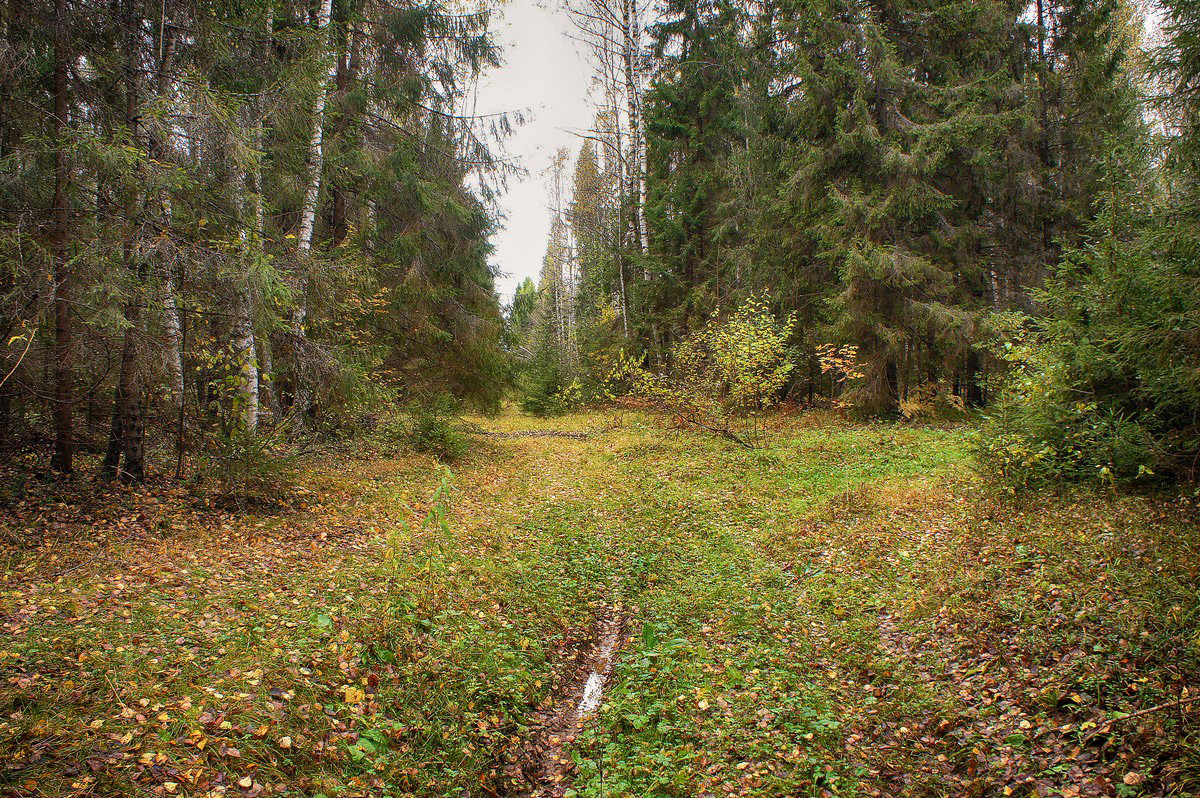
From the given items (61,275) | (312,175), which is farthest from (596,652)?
(312,175)

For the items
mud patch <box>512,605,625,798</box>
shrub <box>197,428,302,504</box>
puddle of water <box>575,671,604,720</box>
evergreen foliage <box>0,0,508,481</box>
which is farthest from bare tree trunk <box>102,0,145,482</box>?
puddle of water <box>575,671,604,720</box>

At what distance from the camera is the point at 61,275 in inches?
256

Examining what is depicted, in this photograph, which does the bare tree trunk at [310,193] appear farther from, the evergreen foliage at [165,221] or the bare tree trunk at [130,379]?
the bare tree trunk at [130,379]

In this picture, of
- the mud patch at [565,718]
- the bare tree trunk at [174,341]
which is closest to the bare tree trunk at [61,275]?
the bare tree trunk at [174,341]

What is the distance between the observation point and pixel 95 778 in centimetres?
294

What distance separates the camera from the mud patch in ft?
12.7

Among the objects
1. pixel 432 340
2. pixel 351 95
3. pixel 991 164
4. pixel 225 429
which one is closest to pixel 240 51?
pixel 351 95

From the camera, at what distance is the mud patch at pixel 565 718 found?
12.7 feet

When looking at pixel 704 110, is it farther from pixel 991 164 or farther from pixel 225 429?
pixel 225 429

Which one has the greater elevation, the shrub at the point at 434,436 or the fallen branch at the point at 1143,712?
the shrub at the point at 434,436

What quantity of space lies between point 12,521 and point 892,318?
17761 mm

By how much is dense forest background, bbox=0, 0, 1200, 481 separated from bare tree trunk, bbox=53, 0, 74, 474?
5 cm

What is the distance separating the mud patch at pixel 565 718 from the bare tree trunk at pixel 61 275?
267 inches

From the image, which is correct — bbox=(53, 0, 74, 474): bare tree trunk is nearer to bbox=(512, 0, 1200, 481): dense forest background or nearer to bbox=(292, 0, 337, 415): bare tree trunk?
bbox=(292, 0, 337, 415): bare tree trunk
